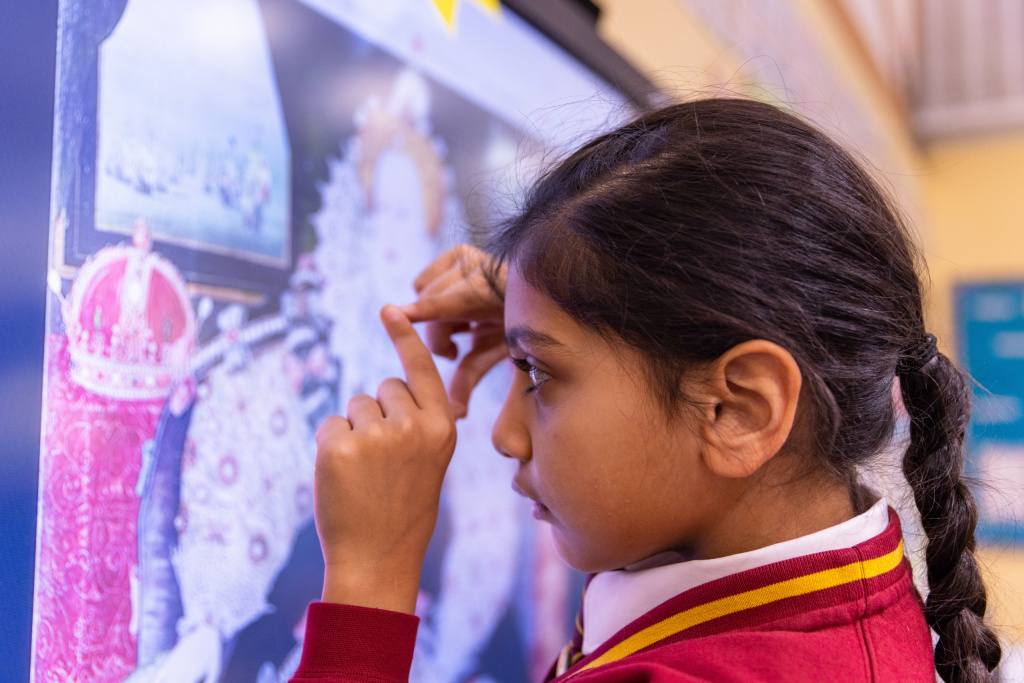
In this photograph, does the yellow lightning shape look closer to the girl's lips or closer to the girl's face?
the girl's face

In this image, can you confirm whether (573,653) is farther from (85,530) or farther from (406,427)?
(85,530)

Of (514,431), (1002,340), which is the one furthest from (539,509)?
→ (1002,340)

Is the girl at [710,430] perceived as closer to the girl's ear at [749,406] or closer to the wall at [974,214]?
the girl's ear at [749,406]

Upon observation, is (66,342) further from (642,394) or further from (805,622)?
(805,622)

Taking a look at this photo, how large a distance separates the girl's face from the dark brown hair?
0.02m

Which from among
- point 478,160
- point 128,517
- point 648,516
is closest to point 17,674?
point 128,517

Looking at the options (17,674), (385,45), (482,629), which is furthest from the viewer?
A: (482,629)

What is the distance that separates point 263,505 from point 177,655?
4.6 inches

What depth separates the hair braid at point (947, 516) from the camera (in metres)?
0.59

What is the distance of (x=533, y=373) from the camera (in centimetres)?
60

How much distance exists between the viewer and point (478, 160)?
3.08ft

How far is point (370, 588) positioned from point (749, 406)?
26 centimetres

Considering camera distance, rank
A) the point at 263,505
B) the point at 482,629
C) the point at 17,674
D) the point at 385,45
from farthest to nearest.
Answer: the point at 482,629 → the point at 385,45 → the point at 263,505 → the point at 17,674

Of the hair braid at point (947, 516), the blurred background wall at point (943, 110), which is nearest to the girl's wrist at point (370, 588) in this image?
the hair braid at point (947, 516)
